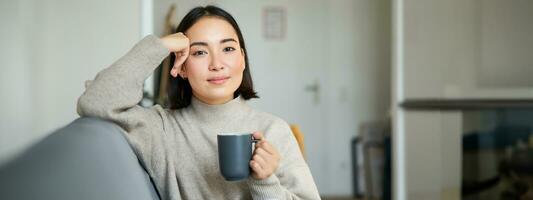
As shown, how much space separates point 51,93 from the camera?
2744 millimetres

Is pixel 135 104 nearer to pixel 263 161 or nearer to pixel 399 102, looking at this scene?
pixel 263 161

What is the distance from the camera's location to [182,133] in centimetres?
123

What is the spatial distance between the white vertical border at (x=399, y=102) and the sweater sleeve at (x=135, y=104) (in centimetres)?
272

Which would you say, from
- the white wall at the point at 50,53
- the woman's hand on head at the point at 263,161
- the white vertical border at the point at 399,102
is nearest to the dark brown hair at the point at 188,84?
the woman's hand on head at the point at 263,161

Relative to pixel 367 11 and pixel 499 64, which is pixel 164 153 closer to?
pixel 499 64

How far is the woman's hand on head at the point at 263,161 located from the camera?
104 cm

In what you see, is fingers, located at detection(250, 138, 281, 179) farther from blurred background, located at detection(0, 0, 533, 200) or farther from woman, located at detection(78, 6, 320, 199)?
blurred background, located at detection(0, 0, 533, 200)

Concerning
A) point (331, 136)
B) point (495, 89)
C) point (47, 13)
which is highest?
point (47, 13)

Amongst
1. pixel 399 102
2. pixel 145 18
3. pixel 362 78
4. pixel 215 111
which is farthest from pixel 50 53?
pixel 362 78

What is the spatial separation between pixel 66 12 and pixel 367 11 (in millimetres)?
3118

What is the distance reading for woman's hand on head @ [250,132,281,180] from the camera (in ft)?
3.41

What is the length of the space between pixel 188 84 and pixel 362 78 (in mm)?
4047

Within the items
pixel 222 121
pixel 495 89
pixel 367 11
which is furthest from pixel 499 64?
pixel 222 121

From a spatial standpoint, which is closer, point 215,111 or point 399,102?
point 215,111
